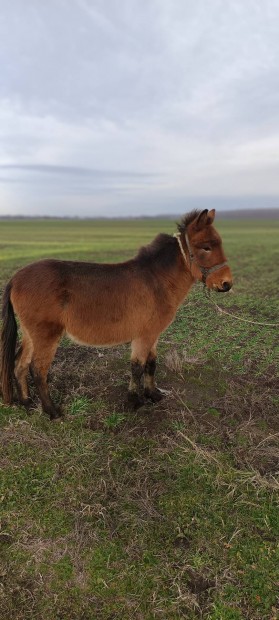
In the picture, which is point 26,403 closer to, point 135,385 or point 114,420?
point 114,420

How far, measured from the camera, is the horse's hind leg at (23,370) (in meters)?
4.65

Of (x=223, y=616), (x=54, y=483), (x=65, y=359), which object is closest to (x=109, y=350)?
(x=65, y=359)

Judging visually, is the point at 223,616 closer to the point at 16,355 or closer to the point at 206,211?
the point at 16,355

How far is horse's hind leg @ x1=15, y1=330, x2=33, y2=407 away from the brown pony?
1 centimetres

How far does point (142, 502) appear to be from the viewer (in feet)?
11.6

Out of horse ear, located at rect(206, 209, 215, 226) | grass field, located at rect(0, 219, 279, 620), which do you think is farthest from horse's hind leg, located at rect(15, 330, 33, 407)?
horse ear, located at rect(206, 209, 215, 226)

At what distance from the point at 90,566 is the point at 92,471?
2.90 ft

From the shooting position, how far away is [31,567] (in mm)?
3045

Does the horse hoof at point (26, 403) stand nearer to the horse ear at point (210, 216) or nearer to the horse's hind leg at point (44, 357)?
the horse's hind leg at point (44, 357)

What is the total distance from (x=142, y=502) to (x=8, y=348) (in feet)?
7.98

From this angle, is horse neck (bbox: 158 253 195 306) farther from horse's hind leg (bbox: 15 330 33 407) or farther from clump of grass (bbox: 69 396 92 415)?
horse's hind leg (bbox: 15 330 33 407)

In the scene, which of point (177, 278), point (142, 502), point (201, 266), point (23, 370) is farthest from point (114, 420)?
point (201, 266)

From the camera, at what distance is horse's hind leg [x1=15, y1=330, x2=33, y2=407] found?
4648mm

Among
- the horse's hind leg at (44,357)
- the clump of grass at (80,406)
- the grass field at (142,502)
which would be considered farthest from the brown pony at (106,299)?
the grass field at (142,502)
